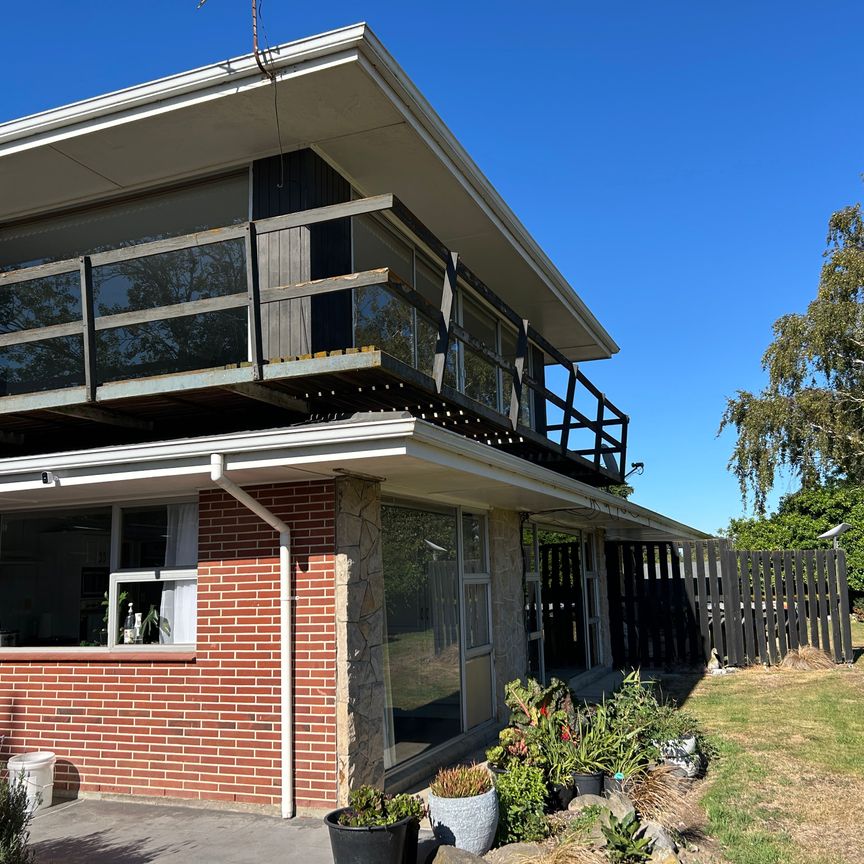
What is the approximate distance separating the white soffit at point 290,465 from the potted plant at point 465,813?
2.16 metres

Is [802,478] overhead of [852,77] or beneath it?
beneath

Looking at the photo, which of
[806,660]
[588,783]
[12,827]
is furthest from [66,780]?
[806,660]

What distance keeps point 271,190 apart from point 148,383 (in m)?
2.29

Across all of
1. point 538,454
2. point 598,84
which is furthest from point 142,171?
point 598,84

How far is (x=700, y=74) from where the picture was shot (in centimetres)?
1252

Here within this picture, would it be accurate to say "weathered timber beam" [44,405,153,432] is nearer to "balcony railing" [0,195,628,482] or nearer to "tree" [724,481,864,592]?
"balcony railing" [0,195,628,482]

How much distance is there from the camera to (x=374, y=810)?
462 cm

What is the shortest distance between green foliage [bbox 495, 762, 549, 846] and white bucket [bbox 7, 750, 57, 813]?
365 cm

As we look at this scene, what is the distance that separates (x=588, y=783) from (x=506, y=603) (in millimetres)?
3682

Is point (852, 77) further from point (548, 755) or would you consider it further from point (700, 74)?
point (548, 755)

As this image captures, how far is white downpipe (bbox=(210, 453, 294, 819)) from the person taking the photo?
5.93 metres

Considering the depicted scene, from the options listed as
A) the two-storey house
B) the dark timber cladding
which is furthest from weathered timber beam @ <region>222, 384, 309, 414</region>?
the dark timber cladding

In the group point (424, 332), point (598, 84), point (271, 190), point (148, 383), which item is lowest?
point (148, 383)

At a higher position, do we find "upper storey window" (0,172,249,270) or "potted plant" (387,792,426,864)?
"upper storey window" (0,172,249,270)
